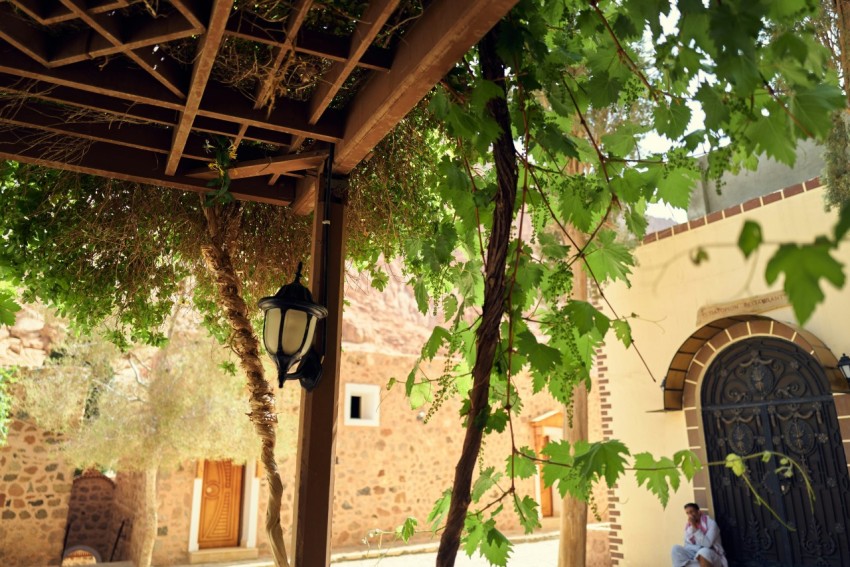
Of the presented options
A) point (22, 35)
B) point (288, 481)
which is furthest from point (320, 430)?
point (288, 481)

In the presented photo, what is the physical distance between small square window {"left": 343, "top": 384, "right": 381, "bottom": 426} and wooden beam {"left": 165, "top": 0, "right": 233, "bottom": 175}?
25.7ft

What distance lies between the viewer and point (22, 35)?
1.74 meters

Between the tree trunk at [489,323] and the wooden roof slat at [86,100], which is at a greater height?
the wooden roof slat at [86,100]

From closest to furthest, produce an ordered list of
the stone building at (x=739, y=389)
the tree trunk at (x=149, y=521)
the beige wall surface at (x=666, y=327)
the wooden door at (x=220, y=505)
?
the stone building at (x=739, y=389) → the beige wall surface at (x=666, y=327) → the tree trunk at (x=149, y=521) → the wooden door at (x=220, y=505)

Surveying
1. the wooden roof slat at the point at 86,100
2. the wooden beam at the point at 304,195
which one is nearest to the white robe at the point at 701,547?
the wooden beam at the point at 304,195

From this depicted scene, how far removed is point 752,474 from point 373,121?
5.26 meters

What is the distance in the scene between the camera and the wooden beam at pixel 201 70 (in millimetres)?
1544

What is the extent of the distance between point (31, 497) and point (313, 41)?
8.79m

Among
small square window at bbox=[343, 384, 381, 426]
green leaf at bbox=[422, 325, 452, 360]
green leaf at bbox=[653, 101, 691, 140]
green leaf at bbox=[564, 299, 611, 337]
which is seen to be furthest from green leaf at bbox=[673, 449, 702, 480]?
small square window at bbox=[343, 384, 381, 426]

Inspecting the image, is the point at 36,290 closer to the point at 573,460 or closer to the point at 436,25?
the point at 436,25

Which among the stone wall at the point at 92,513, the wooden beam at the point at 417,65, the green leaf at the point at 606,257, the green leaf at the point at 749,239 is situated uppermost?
the wooden beam at the point at 417,65

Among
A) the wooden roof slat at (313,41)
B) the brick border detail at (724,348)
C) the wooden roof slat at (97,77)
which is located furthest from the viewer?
the brick border detail at (724,348)

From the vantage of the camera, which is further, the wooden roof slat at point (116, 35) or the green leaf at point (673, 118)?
the wooden roof slat at point (116, 35)

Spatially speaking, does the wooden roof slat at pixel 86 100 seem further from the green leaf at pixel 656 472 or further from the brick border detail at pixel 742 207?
the brick border detail at pixel 742 207
